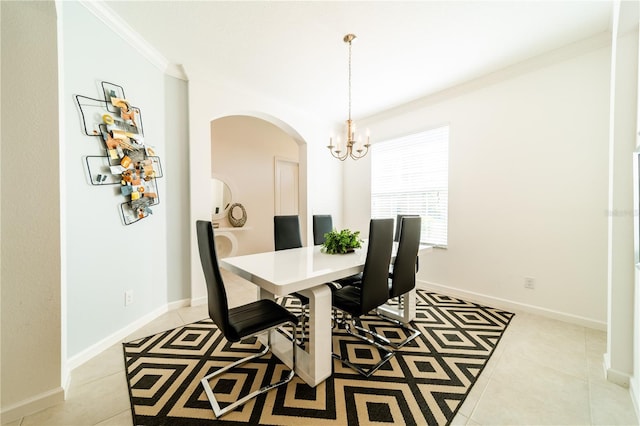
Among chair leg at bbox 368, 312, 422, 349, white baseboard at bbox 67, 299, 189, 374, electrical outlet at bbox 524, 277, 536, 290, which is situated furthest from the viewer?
electrical outlet at bbox 524, 277, 536, 290

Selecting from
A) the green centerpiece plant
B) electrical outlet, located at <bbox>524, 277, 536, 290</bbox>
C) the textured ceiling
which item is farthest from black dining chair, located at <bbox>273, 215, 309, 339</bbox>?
electrical outlet, located at <bbox>524, 277, 536, 290</bbox>

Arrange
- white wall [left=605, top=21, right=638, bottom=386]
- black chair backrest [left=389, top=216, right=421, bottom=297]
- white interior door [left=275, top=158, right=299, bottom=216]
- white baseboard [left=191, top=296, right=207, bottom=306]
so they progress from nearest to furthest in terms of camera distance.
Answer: white wall [left=605, top=21, right=638, bottom=386]
black chair backrest [left=389, top=216, right=421, bottom=297]
white baseboard [left=191, top=296, right=207, bottom=306]
white interior door [left=275, top=158, right=299, bottom=216]

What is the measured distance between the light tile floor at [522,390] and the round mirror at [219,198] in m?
2.66

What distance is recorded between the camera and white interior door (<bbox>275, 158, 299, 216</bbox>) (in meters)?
5.32

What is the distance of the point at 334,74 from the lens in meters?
2.87

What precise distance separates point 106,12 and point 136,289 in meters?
2.35

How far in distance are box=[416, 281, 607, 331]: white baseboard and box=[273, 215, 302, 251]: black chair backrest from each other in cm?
203

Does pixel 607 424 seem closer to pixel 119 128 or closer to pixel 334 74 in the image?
pixel 334 74

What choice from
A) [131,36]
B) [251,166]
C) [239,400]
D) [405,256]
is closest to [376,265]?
[405,256]

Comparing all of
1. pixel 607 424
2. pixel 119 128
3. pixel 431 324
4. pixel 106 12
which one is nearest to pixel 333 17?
pixel 106 12

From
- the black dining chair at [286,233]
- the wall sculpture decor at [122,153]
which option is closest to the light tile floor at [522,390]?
the wall sculpture decor at [122,153]

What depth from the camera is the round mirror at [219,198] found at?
14.9 ft

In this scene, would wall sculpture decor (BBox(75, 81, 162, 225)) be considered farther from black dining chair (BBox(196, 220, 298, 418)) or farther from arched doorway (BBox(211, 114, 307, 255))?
arched doorway (BBox(211, 114, 307, 255))

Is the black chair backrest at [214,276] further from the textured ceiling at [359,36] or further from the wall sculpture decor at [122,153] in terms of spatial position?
the textured ceiling at [359,36]
